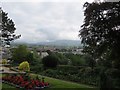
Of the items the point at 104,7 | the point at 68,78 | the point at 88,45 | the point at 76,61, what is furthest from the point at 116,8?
the point at 76,61

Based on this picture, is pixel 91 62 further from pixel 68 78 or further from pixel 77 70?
pixel 68 78

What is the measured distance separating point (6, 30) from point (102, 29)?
88.0 feet

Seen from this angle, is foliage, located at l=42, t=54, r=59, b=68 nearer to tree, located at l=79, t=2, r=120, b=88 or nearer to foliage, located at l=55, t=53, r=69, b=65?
foliage, located at l=55, t=53, r=69, b=65

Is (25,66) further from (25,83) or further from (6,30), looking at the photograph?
(6,30)

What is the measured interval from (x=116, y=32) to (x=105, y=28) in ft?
2.32

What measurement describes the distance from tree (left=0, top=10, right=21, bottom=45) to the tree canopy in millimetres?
23471

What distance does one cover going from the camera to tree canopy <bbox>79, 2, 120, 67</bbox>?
15.3 meters

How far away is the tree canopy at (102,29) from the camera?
15333 mm

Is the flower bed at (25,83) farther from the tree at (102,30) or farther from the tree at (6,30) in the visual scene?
the tree at (6,30)

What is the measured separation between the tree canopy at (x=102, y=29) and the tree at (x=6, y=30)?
2347cm

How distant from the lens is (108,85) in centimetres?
1133

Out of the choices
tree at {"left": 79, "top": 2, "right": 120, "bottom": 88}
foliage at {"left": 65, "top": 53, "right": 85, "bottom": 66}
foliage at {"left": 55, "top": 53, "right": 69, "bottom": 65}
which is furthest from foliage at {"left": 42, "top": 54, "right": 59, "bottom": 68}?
tree at {"left": 79, "top": 2, "right": 120, "bottom": 88}

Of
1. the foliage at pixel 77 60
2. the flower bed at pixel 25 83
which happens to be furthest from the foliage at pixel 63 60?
the flower bed at pixel 25 83

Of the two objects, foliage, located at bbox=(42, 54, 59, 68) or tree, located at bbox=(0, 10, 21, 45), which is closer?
foliage, located at bbox=(42, 54, 59, 68)
